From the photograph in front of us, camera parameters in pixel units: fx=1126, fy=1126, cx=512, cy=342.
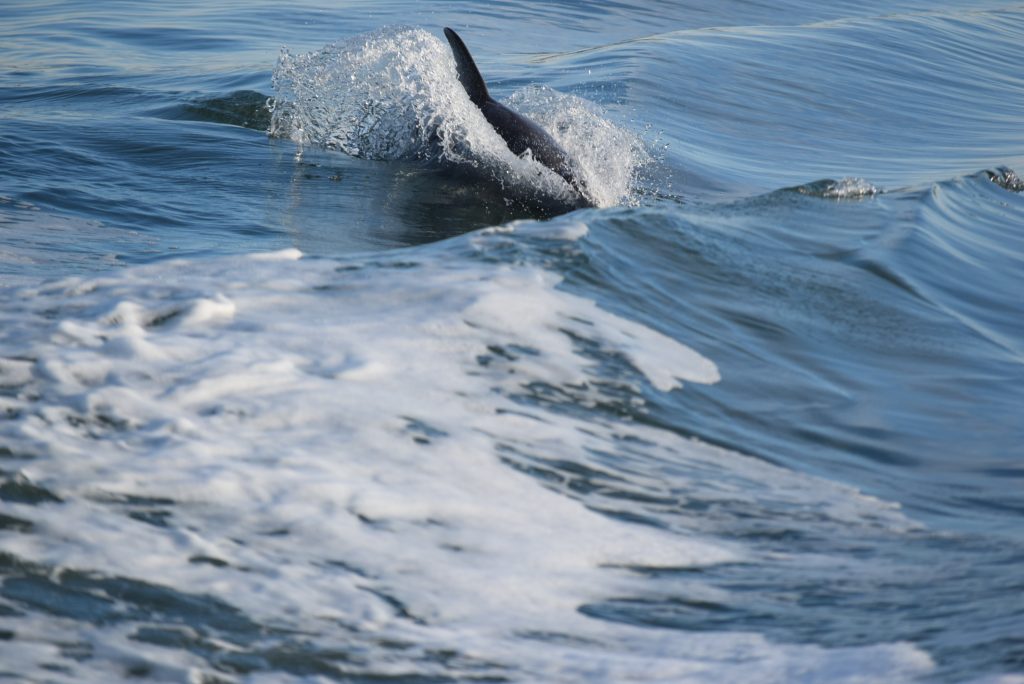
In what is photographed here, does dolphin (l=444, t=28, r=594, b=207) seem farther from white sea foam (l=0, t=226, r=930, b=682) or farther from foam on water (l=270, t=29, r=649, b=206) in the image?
white sea foam (l=0, t=226, r=930, b=682)

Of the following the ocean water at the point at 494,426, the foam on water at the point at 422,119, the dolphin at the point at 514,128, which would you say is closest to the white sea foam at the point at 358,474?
the ocean water at the point at 494,426

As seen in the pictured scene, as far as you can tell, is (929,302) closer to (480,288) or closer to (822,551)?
(480,288)

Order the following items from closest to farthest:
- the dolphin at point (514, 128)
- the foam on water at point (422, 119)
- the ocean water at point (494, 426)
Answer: the ocean water at point (494, 426)
the dolphin at point (514, 128)
the foam on water at point (422, 119)

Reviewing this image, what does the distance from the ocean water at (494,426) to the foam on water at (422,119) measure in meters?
0.05

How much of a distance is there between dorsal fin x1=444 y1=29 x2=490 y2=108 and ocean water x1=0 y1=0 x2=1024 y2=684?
19 cm

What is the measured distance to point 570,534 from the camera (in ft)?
9.16

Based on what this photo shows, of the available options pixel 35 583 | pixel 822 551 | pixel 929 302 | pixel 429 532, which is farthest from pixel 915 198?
pixel 35 583

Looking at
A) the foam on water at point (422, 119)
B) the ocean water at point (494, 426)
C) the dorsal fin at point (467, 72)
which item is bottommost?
the ocean water at point (494, 426)

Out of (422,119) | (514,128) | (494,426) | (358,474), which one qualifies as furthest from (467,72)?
(358,474)

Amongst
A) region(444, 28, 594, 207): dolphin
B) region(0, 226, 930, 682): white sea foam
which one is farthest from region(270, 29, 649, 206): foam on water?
region(0, 226, 930, 682): white sea foam

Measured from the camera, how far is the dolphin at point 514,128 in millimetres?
6844

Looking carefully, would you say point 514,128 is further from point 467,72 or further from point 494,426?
point 494,426

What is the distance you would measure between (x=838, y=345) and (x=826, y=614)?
79.8 inches

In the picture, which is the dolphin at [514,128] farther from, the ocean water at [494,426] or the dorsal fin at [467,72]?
the ocean water at [494,426]
